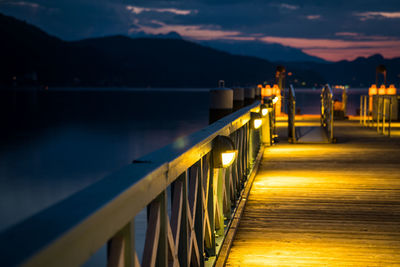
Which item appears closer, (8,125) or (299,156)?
(299,156)

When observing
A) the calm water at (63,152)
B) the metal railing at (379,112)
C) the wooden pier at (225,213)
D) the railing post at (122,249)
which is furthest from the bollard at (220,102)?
the calm water at (63,152)

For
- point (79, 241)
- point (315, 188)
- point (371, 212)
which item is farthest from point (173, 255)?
point (315, 188)

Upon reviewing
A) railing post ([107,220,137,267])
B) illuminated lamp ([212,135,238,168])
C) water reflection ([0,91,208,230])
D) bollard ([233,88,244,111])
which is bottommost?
water reflection ([0,91,208,230])

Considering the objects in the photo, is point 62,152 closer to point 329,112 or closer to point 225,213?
point 329,112

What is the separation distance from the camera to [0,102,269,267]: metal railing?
1121mm

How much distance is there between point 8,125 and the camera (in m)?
64.1

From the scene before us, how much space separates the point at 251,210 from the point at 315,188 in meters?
1.62

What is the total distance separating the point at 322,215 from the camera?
529 cm

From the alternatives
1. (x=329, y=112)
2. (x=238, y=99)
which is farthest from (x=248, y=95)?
(x=238, y=99)

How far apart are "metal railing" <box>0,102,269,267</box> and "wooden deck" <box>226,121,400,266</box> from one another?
627mm

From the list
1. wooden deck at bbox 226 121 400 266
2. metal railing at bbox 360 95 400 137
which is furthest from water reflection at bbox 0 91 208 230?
wooden deck at bbox 226 121 400 266

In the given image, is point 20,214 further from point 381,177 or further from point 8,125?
point 8,125

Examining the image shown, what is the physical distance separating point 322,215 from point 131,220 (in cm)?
385

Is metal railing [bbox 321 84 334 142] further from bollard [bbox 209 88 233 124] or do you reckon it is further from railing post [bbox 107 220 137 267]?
railing post [bbox 107 220 137 267]
